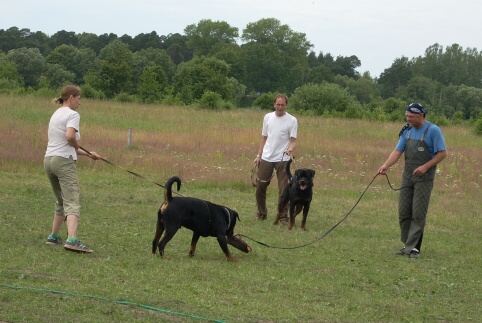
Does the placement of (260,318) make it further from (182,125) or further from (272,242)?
(182,125)

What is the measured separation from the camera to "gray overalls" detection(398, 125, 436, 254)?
388 inches

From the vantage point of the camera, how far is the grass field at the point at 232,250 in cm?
640

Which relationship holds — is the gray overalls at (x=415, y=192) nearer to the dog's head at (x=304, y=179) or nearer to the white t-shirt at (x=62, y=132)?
the dog's head at (x=304, y=179)

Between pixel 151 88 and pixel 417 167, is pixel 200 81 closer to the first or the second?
pixel 151 88

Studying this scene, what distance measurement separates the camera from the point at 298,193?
11508 mm

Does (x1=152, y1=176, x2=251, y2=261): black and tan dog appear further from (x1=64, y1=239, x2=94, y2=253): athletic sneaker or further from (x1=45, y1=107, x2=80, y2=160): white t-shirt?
(x1=45, y1=107, x2=80, y2=160): white t-shirt

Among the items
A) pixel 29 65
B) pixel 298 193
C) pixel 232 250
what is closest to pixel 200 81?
pixel 29 65

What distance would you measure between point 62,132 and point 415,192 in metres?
4.47

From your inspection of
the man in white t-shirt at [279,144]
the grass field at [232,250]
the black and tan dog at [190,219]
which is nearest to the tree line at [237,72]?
the grass field at [232,250]

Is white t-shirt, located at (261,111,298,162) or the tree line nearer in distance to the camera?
white t-shirt, located at (261,111,298,162)

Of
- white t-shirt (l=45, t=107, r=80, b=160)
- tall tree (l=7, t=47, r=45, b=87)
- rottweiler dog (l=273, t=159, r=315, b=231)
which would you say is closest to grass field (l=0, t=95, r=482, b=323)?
rottweiler dog (l=273, t=159, r=315, b=231)

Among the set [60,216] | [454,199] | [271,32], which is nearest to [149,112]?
[454,199]

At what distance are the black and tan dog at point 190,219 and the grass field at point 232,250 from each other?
0.79 ft

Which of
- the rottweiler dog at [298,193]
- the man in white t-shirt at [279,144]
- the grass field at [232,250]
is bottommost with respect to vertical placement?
the grass field at [232,250]
